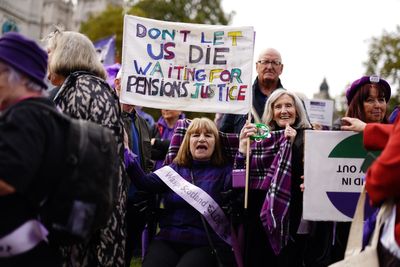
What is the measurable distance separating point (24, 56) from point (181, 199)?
96.5 inches

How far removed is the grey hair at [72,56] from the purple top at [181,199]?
1.21 metres

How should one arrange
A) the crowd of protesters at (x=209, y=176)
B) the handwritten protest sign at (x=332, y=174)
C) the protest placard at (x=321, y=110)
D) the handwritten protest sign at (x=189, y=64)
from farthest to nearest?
the protest placard at (x=321, y=110) → the handwritten protest sign at (x=189, y=64) → the handwritten protest sign at (x=332, y=174) → the crowd of protesters at (x=209, y=176)

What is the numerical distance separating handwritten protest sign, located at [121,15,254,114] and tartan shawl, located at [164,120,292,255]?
0.51 metres

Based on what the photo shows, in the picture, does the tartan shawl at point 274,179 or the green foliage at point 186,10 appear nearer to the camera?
the tartan shawl at point 274,179

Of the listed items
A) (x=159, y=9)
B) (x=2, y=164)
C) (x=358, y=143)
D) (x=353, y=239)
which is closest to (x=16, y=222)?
(x=2, y=164)

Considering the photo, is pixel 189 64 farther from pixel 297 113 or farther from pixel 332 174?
pixel 332 174

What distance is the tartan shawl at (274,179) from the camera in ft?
14.0

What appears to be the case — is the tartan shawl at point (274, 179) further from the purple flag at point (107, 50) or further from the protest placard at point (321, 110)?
the purple flag at point (107, 50)

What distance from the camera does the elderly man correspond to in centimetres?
552

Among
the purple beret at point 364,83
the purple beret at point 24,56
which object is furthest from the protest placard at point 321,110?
the purple beret at point 24,56

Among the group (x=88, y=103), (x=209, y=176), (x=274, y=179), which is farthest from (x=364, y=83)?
(x=88, y=103)

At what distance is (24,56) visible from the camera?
2.61 metres

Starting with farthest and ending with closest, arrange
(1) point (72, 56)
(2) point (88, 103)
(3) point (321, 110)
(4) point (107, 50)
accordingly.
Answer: (4) point (107, 50), (3) point (321, 110), (1) point (72, 56), (2) point (88, 103)

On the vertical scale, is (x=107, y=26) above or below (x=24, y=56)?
above
